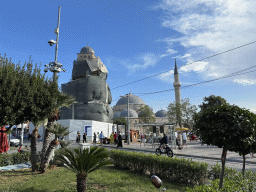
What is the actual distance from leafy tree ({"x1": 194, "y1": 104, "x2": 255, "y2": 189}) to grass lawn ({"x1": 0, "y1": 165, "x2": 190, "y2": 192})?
7.62 ft

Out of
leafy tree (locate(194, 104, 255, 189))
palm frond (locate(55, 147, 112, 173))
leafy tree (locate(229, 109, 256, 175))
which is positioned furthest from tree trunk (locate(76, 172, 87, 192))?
leafy tree (locate(229, 109, 256, 175))

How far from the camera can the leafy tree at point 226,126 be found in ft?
15.5

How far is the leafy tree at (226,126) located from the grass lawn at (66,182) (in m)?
2.32

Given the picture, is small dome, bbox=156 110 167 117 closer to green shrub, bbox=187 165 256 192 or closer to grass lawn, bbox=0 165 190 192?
grass lawn, bbox=0 165 190 192

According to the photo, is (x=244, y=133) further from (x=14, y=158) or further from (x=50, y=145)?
(x=14, y=158)

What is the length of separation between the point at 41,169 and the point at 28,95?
3.55 m

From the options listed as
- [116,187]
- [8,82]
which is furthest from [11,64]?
[116,187]

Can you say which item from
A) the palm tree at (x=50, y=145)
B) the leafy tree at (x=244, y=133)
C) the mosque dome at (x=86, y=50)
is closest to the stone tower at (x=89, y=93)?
the mosque dome at (x=86, y=50)

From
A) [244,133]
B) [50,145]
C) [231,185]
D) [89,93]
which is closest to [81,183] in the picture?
[50,145]

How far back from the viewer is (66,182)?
666 cm

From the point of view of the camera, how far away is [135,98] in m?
98.2

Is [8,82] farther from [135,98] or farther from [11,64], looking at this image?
[135,98]

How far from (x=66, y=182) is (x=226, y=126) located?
563 centimetres

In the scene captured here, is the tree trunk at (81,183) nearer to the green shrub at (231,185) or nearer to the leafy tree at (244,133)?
the green shrub at (231,185)
